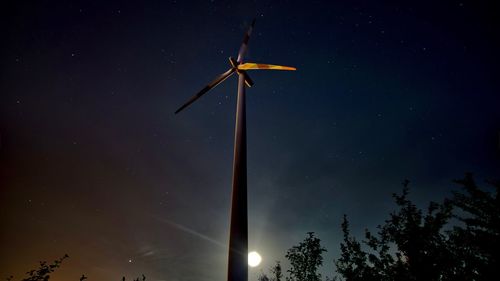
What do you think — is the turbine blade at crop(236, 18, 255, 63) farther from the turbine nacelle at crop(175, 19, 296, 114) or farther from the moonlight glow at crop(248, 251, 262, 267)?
the moonlight glow at crop(248, 251, 262, 267)

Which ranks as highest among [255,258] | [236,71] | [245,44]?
[245,44]

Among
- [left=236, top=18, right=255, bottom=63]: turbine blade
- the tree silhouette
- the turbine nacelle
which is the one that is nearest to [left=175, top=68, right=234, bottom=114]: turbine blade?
the turbine nacelle

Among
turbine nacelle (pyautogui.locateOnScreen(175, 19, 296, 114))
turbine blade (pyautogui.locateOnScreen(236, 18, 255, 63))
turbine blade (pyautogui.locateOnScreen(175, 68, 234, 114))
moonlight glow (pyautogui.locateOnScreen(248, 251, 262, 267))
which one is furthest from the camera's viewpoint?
turbine blade (pyautogui.locateOnScreen(236, 18, 255, 63))

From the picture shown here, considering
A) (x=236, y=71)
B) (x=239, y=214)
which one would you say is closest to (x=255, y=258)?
(x=239, y=214)

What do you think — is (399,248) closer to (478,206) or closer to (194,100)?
(478,206)

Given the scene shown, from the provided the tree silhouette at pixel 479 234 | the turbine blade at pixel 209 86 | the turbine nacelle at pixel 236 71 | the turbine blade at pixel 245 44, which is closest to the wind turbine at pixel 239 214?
the turbine nacelle at pixel 236 71

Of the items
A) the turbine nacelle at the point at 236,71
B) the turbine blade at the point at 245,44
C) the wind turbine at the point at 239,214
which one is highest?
the turbine blade at the point at 245,44

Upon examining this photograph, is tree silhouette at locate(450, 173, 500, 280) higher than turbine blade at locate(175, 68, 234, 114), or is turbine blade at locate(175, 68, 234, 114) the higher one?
turbine blade at locate(175, 68, 234, 114)

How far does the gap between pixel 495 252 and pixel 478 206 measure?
3.67 meters

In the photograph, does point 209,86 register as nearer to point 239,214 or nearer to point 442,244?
point 239,214

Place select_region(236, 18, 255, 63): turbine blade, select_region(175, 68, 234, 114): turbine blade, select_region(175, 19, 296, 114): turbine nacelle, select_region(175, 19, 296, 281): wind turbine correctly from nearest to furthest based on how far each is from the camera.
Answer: select_region(175, 19, 296, 281): wind turbine → select_region(175, 19, 296, 114): turbine nacelle → select_region(175, 68, 234, 114): turbine blade → select_region(236, 18, 255, 63): turbine blade

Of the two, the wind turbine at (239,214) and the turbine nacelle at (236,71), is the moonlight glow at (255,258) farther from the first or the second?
the turbine nacelle at (236,71)

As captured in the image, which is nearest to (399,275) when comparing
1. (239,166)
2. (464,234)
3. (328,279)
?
(464,234)

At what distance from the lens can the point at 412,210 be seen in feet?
→ 84.0
